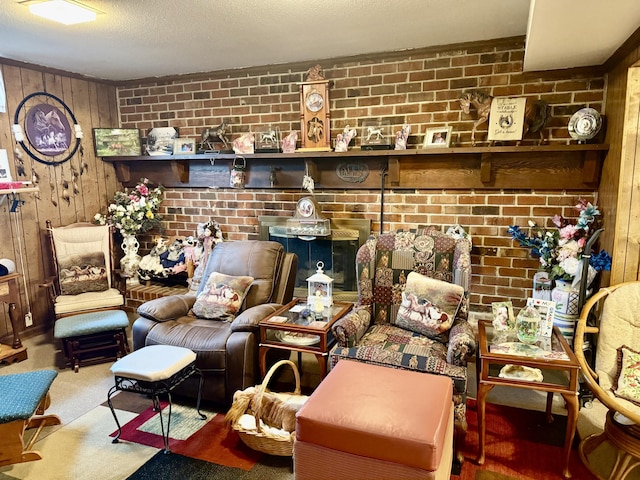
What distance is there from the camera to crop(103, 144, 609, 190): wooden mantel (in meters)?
3.05

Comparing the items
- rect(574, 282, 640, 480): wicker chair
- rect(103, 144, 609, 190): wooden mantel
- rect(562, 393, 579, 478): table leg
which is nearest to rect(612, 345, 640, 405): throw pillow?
rect(574, 282, 640, 480): wicker chair

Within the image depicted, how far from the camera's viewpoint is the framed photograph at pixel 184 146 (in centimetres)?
411

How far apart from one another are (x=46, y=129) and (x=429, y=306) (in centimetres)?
361

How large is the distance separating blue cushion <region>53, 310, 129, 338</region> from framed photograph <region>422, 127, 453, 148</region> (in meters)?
2.72

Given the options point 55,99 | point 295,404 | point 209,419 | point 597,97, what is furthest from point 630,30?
point 55,99

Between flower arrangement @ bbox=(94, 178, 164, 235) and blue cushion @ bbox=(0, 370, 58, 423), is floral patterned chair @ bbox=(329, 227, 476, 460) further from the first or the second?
flower arrangement @ bbox=(94, 178, 164, 235)

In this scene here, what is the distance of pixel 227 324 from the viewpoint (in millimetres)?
2934

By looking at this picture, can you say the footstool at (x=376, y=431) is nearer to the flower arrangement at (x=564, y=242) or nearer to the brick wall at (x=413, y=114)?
the flower arrangement at (x=564, y=242)

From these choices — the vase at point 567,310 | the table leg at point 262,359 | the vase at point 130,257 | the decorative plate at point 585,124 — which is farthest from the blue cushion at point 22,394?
the decorative plate at point 585,124

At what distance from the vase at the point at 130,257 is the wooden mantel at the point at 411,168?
65cm

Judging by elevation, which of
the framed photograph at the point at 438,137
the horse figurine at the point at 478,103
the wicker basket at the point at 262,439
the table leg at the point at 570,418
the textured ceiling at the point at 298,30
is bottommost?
the wicker basket at the point at 262,439

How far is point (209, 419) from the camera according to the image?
2.61m

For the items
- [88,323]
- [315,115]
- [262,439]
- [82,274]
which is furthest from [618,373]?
[82,274]

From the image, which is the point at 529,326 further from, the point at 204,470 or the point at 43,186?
the point at 43,186
